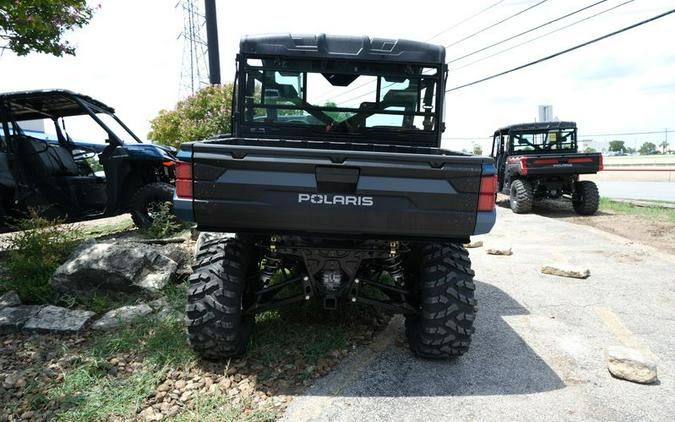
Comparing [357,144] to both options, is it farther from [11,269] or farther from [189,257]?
[11,269]

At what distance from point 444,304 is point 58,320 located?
313 cm

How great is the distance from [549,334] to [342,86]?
2.80 meters

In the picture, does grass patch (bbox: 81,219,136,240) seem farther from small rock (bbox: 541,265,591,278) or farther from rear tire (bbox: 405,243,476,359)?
small rock (bbox: 541,265,591,278)

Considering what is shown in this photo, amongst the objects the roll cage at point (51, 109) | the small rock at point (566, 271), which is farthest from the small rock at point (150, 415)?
the small rock at point (566, 271)

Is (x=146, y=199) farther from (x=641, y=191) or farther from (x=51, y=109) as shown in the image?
(x=641, y=191)

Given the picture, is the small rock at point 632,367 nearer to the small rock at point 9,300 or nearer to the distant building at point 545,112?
the small rock at point 9,300

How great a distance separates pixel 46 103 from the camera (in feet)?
22.0

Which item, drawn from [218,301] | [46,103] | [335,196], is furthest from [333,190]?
[46,103]

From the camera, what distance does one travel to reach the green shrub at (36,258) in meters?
4.34

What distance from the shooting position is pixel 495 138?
13.5m

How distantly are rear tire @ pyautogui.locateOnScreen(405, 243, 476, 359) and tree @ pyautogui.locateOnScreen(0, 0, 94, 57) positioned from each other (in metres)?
4.47

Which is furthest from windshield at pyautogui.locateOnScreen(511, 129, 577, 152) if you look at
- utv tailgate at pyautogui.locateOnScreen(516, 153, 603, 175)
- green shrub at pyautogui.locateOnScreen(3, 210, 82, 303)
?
green shrub at pyautogui.locateOnScreen(3, 210, 82, 303)

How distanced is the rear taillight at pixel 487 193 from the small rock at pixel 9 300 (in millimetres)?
4111

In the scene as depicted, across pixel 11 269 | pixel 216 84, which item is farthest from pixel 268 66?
pixel 216 84
